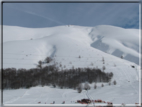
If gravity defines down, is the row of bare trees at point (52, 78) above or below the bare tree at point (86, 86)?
above

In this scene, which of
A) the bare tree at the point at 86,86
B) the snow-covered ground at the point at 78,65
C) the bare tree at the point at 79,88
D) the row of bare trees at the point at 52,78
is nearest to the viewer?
the snow-covered ground at the point at 78,65

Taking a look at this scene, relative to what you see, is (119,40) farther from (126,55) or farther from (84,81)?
(84,81)

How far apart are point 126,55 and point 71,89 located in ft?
45.4

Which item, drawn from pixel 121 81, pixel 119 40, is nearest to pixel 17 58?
pixel 121 81

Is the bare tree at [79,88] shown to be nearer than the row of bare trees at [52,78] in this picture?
Yes

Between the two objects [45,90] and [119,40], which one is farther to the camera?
[119,40]

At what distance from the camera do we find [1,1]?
338 centimetres

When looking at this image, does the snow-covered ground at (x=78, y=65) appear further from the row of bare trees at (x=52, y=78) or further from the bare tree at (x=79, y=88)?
the row of bare trees at (x=52, y=78)

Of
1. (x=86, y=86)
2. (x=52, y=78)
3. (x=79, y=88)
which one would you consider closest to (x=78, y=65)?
(x=52, y=78)

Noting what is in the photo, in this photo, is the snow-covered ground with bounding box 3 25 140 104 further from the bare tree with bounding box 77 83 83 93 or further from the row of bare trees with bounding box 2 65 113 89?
the row of bare trees with bounding box 2 65 113 89

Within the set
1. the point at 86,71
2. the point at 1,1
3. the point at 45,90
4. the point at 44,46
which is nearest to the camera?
the point at 1,1

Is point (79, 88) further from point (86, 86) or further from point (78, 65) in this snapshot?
point (78, 65)

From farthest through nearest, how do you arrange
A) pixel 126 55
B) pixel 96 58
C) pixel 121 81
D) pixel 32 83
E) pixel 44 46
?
pixel 44 46 → pixel 126 55 → pixel 96 58 → pixel 121 81 → pixel 32 83

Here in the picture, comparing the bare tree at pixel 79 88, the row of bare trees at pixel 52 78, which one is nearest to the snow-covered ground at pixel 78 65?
the bare tree at pixel 79 88
